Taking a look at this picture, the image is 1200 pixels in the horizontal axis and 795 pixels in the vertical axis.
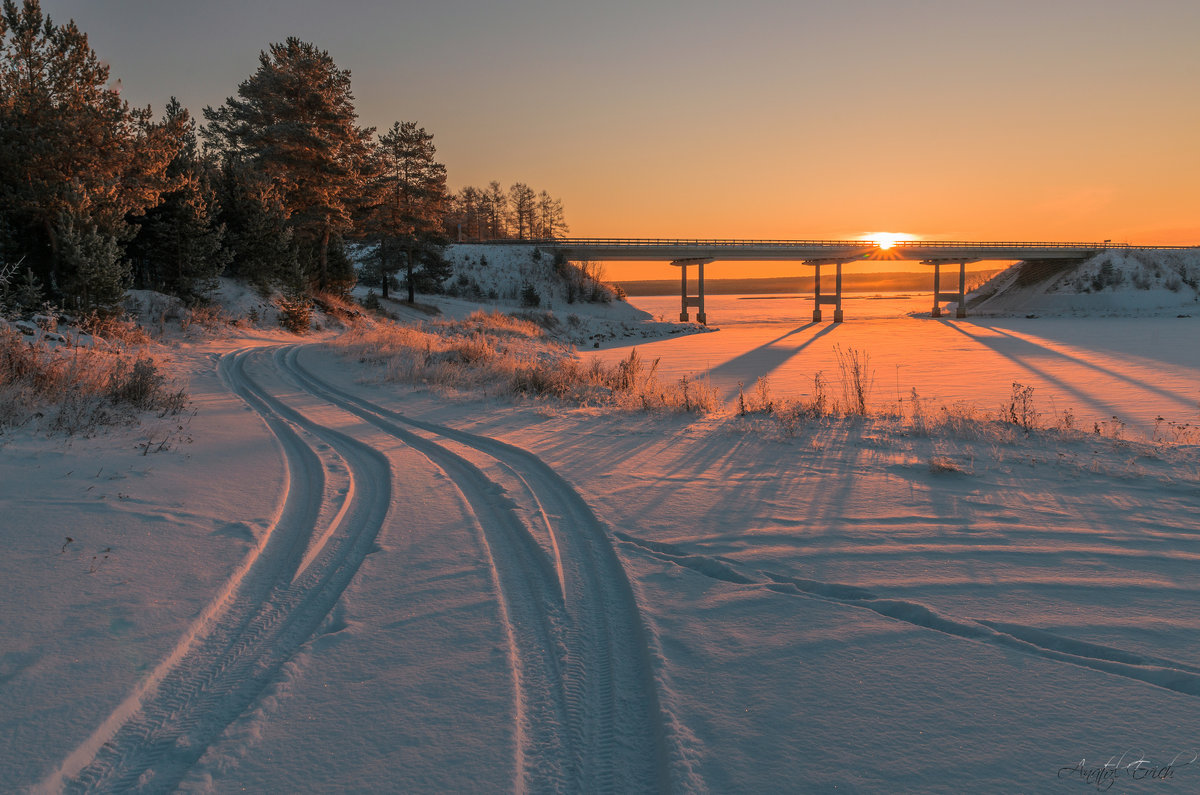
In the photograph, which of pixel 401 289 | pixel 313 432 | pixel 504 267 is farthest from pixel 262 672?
pixel 504 267

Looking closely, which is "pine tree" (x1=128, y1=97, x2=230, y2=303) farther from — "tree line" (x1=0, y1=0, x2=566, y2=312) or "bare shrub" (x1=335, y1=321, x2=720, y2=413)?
"bare shrub" (x1=335, y1=321, x2=720, y2=413)

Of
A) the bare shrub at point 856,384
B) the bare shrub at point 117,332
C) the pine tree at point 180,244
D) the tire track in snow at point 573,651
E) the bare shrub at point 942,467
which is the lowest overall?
the tire track in snow at point 573,651

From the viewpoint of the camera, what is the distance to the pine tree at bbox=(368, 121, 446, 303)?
43.3 meters

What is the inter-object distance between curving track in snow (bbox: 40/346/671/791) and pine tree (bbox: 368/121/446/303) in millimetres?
40621

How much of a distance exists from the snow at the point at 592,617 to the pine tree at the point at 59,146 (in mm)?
15286

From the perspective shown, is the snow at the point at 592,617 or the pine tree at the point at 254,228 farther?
the pine tree at the point at 254,228

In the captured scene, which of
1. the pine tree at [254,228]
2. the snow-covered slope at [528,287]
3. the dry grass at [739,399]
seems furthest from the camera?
the snow-covered slope at [528,287]

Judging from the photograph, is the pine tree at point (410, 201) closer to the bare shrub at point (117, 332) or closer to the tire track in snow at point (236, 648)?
the bare shrub at point (117, 332)

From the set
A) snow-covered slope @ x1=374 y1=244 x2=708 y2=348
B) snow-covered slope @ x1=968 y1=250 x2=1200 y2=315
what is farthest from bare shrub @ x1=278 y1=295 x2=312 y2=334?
snow-covered slope @ x1=968 y1=250 x2=1200 y2=315

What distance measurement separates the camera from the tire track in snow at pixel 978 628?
2992 mm

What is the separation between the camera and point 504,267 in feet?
227

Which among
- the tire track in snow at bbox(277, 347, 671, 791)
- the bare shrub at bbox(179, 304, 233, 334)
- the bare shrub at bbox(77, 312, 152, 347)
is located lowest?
the tire track in snow at bbox(277, 347, 671, 791)

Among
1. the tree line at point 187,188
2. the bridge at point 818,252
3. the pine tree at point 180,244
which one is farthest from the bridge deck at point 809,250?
the pine tree at point 180,244

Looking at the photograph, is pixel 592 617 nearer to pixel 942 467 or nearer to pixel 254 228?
pixel 942 467
